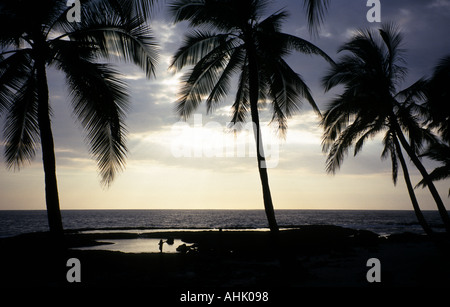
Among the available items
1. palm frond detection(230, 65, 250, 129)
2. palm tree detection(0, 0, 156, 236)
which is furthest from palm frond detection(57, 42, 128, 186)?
palm frond detection(230, 65, 250, 129)

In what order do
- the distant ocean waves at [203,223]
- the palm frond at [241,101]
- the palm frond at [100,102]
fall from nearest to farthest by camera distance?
the palm frond at [100,102] → the palm frond at [241,101] → the distant ocean waves at [203,223]

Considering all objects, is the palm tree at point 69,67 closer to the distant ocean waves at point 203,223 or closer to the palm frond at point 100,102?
the palm frond at point 100,102

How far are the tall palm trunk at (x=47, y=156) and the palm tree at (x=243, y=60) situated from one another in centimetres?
473

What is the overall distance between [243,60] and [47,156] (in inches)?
295

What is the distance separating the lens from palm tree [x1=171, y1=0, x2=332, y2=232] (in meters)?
9.98

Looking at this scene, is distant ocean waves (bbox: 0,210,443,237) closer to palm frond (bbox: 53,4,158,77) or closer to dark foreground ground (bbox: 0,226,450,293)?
dark foreground ground (bbox: 0,226,450,293)

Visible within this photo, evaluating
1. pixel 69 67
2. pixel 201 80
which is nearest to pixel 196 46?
pixel 201 80

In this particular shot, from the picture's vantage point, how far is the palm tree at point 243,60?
9984 millimetres

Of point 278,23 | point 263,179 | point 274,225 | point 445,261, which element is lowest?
point 445,261
